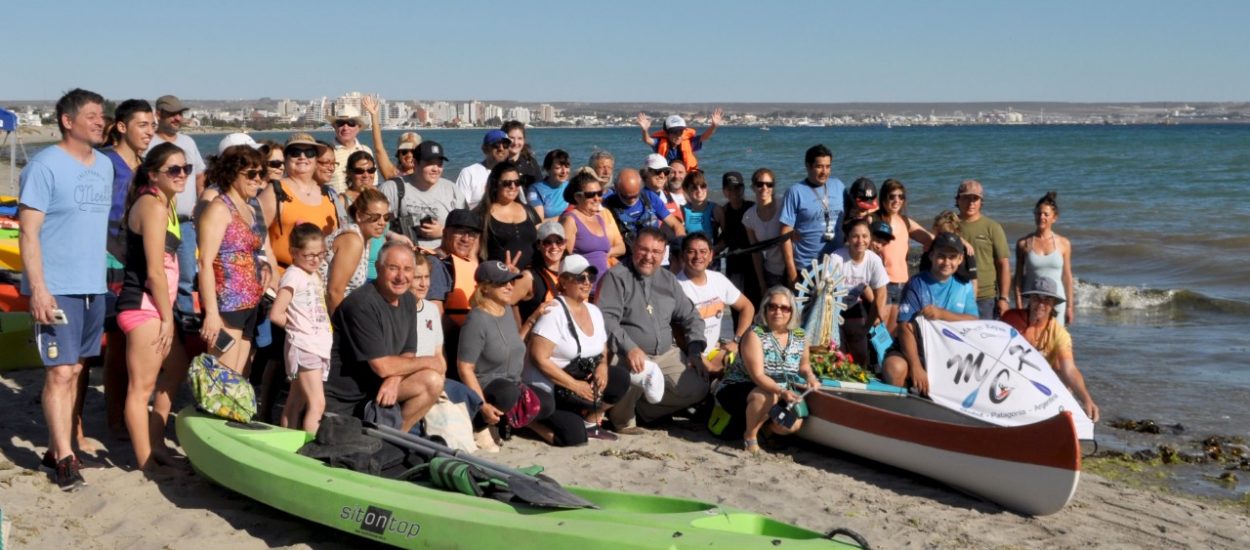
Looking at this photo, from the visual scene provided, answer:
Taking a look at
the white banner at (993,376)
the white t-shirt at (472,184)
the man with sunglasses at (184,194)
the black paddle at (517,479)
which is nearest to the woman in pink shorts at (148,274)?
the man with sunglasses at (184,194)

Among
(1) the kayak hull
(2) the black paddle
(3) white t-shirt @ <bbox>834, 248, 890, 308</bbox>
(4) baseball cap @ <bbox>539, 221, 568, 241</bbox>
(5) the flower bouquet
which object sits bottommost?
(1) the kayak hull

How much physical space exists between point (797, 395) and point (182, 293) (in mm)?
3695

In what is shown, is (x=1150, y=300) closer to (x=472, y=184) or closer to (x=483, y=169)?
(x=483, y=169)

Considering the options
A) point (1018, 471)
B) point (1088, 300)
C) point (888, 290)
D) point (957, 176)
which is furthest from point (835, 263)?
point (957, 176)

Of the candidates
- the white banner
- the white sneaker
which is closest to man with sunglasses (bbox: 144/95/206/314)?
the white sneaker

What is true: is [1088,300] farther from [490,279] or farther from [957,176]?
[957,176]

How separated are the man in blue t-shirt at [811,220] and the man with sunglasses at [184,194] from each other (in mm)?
4090

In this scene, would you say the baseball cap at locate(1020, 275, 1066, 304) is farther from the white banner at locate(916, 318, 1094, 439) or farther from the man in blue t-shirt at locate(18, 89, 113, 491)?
the man in blue t-shirt at locate(18, 89, 113, 491)

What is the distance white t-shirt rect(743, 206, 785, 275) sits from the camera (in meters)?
9.23

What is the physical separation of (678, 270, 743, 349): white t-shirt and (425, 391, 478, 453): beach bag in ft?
6.45

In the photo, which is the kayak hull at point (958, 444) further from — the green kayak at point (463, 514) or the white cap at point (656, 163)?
the white cap at point (656, 163)

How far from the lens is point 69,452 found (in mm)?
6184

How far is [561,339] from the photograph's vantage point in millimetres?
7645

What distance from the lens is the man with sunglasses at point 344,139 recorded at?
9266mm
